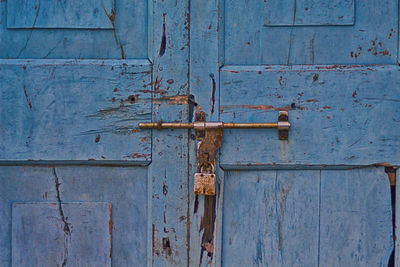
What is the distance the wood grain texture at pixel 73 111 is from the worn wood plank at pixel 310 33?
294 mm

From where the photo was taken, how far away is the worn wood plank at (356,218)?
1061mm

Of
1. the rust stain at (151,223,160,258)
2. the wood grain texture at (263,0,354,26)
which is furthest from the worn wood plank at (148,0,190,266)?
the wood grain texture at (263,0,354,26)

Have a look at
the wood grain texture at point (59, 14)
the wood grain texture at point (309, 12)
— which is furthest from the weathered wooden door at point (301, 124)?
the wood grain texture at point (59, 14)

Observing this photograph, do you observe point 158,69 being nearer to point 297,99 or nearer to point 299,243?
point 297,99

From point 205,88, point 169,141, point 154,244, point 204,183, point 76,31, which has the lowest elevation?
point 154,244

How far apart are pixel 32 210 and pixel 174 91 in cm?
54

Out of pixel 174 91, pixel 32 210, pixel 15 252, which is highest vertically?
pixel 174 91

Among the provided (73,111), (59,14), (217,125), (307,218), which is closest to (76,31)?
(59,14)

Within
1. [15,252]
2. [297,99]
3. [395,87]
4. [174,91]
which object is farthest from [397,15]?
[15,252]

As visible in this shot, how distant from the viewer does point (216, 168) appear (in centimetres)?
106

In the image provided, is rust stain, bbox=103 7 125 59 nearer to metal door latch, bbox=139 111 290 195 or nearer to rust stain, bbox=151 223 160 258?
metal door latch, bbox=139 111 290 195

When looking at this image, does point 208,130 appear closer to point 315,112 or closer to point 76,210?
point 315,112

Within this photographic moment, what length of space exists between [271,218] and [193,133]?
0.34 metres

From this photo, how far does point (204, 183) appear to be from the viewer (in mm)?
1021
